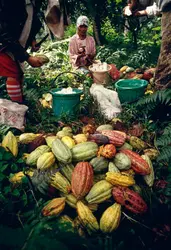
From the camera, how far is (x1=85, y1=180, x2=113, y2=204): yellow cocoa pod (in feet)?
11.3

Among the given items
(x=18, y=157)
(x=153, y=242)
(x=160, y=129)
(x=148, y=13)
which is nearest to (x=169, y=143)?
(x=160, y=129)

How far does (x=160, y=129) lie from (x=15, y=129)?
7.03ft

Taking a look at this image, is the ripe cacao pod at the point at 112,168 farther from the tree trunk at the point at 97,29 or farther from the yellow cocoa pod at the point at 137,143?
the tree trunk at the point at 97,29

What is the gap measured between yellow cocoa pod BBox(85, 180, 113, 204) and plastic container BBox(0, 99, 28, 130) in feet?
5.80

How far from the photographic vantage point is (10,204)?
3133 millimetres

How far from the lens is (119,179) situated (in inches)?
142

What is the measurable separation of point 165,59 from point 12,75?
2454 mm

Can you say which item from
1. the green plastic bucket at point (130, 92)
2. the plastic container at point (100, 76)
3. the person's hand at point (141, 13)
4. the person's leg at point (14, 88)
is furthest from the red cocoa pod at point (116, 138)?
the person's hand at point (141, 13)

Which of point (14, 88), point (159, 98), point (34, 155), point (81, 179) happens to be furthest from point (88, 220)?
point (14, 88)

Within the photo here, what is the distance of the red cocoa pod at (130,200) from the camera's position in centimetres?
340

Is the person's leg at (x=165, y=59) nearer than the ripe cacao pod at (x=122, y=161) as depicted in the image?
No

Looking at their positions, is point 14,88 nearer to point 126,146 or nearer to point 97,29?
point 126,146

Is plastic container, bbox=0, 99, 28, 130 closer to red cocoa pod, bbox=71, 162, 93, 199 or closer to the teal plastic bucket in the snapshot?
the teal plastic bucket

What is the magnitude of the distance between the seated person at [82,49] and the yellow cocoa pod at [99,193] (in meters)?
4.46
